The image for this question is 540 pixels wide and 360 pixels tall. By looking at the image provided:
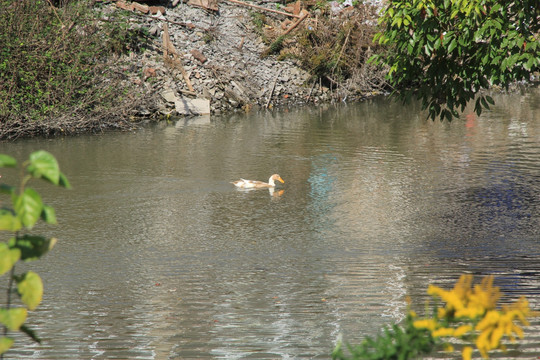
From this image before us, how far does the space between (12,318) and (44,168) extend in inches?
27.1

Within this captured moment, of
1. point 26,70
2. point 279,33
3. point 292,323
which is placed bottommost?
point 292,323

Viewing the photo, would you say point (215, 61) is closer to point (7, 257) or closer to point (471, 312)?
point (7, 257)

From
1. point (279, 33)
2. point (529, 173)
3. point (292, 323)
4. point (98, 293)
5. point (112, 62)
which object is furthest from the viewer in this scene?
point (279, 33)

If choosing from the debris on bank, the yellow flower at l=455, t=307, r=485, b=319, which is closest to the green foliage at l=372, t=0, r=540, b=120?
the yellow flower at l=455, t=307, r=485, b=319

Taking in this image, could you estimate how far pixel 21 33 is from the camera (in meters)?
20.0

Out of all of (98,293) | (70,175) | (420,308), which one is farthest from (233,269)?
(70,175)

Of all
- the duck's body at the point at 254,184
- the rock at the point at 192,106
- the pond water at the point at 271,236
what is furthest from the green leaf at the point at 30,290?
the rock at the point at 192,106

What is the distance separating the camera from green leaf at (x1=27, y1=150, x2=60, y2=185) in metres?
2.66

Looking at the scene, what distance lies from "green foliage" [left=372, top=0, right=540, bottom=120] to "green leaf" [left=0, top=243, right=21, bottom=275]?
645 centimetres

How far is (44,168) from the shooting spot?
2.69 meters

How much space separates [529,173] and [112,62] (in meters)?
14.7

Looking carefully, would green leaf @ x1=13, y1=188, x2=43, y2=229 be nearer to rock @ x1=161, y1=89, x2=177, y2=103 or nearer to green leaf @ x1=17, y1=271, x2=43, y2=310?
green leaf @ x1=17, y1=271, x2=43, y2=310

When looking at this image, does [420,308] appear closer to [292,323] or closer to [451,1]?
[292,323]

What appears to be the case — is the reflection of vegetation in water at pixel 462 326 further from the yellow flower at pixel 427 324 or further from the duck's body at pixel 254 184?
the duck's body at pixel 254 184
